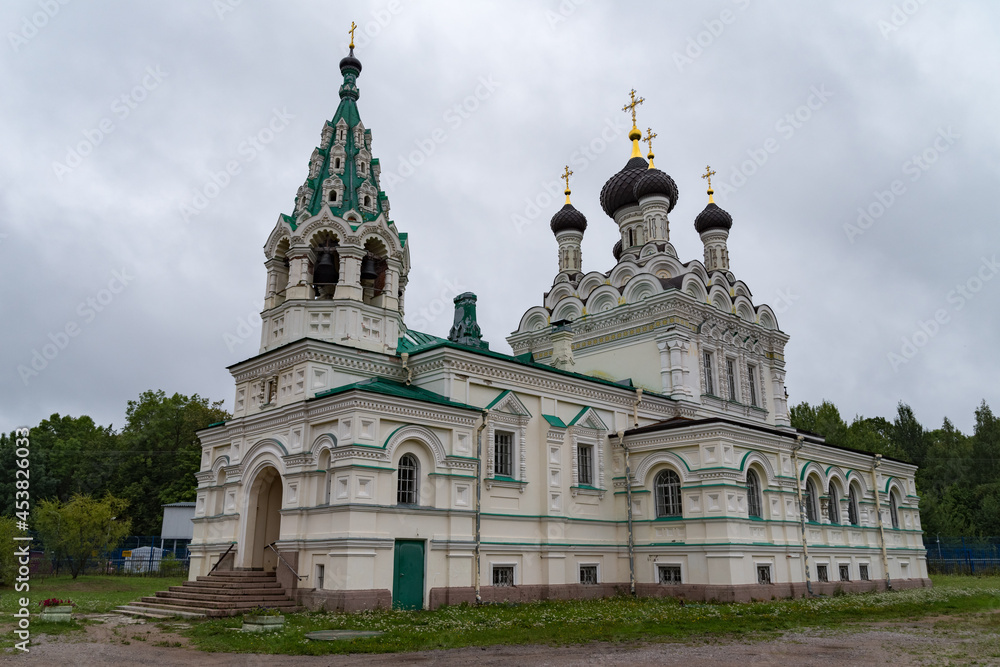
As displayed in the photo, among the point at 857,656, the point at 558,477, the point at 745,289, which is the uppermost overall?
the point at 745,289

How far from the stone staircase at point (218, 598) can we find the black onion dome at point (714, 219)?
20791 millimetres

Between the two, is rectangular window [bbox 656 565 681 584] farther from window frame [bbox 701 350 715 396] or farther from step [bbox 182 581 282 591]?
A: step [bbox 182 581 282 591]

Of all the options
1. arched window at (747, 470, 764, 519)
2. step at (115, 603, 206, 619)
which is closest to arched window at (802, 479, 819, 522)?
arched window at (747, 470, 764, 519)

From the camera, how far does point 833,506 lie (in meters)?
23.2

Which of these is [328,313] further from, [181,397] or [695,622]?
[181,397]

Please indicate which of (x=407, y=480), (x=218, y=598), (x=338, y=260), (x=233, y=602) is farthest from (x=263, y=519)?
(x=338, y=260)

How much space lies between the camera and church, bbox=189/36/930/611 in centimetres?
1605

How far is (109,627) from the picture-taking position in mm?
13281

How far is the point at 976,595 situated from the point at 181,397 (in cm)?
4111

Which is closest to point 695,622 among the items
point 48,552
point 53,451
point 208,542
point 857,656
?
point 857,656

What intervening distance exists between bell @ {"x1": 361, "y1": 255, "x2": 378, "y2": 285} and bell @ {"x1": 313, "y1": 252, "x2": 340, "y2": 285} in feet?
2.22

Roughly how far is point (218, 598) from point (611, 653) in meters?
8.78

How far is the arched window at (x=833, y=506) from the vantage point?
22984 millimetres

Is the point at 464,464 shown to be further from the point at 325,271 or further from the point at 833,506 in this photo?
the point at 833,506
